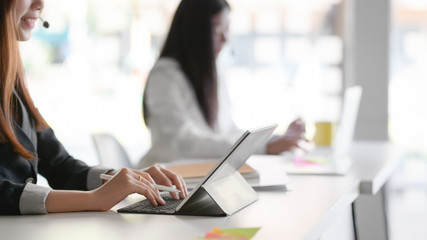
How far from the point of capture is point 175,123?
2773 mm

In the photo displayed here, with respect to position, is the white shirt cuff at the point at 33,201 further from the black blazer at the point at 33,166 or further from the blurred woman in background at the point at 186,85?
the blurred woman in background at the point at 186,85

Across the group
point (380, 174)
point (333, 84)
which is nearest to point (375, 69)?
point (333, 84)

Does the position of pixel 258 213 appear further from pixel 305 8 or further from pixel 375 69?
pixel 305 8

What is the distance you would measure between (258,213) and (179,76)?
146 centimetres

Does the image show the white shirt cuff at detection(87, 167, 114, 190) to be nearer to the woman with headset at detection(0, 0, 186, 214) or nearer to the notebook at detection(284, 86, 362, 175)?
the woman with headset at detection(0, 0, 186, 214)

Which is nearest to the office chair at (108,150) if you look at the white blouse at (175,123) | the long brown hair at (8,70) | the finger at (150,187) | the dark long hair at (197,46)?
the white blouse at (175,123)

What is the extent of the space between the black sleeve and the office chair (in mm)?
558

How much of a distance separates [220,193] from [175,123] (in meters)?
1.27

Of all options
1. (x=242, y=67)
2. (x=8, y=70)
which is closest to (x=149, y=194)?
(x=8, y=70)

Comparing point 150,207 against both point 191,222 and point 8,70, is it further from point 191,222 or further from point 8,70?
point 8,70

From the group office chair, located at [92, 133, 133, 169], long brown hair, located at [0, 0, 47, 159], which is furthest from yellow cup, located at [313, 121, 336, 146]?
long brown hair, located at [0, 0, 47, 159]

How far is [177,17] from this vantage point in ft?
9.62

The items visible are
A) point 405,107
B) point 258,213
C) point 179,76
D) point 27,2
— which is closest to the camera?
point 258,213

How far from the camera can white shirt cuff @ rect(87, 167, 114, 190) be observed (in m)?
1.77
